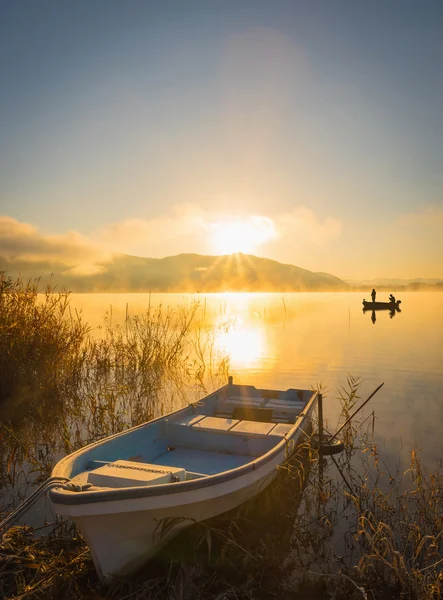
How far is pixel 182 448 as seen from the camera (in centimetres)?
875

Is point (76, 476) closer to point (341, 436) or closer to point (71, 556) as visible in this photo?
point (71, 556)

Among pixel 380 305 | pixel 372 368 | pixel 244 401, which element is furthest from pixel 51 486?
pixel 380 305

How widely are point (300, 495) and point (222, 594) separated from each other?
12.1 feet

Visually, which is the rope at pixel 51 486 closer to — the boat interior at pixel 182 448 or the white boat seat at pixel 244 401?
the boat interior at pixel 182 448

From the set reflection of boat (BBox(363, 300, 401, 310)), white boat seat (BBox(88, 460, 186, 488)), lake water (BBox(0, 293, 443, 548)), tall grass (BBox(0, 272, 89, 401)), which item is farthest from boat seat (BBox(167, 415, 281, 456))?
reflection of boat (BBox(363, 300, 401, 310))

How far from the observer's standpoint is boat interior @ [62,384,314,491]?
19.4 feet

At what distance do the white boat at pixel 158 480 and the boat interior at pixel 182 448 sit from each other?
0.6 inches

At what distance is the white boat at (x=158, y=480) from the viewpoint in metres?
5.08

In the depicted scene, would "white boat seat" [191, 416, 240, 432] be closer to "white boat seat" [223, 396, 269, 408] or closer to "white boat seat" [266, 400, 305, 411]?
"white boat seat" [223, 396, 269, 408]

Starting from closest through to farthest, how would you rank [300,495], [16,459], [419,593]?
1. [419,593]
2. [300,495]
3. [16,459]

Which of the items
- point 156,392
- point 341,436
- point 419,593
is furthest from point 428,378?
point 419,593

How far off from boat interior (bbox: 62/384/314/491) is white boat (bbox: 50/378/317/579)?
14mm

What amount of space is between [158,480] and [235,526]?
1693 millimetres

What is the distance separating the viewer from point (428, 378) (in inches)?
827
